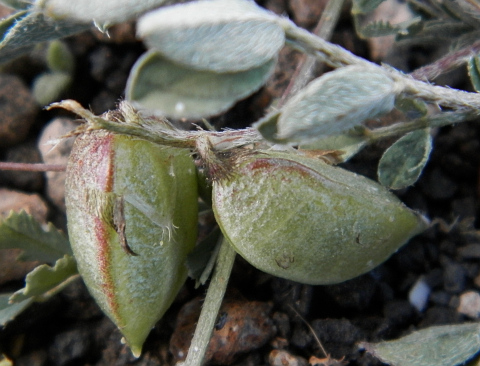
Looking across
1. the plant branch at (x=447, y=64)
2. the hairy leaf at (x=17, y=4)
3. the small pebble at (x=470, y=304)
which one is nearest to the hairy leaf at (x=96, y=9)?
the hairy leaf at (x=17, y=4)

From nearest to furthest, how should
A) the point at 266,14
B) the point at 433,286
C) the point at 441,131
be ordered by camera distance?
the point at 266,14 → the point at 433,286 → the point at 441,131

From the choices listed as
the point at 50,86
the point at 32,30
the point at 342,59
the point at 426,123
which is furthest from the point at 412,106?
the point at 50,86

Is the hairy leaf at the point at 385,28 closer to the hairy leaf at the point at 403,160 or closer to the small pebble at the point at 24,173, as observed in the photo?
the hairy leaf at the point at 403,160

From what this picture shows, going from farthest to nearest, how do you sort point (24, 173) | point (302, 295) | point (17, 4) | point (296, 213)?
point (24, 173) < point (302, 295) < point (17, 4) < point (296, 213)

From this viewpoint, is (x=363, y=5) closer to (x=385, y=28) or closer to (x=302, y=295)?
(x=385, y=28)

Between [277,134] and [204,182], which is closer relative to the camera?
[277,134]

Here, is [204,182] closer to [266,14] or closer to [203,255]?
[203,255]

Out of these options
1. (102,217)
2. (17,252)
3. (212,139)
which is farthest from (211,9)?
(17,252)
